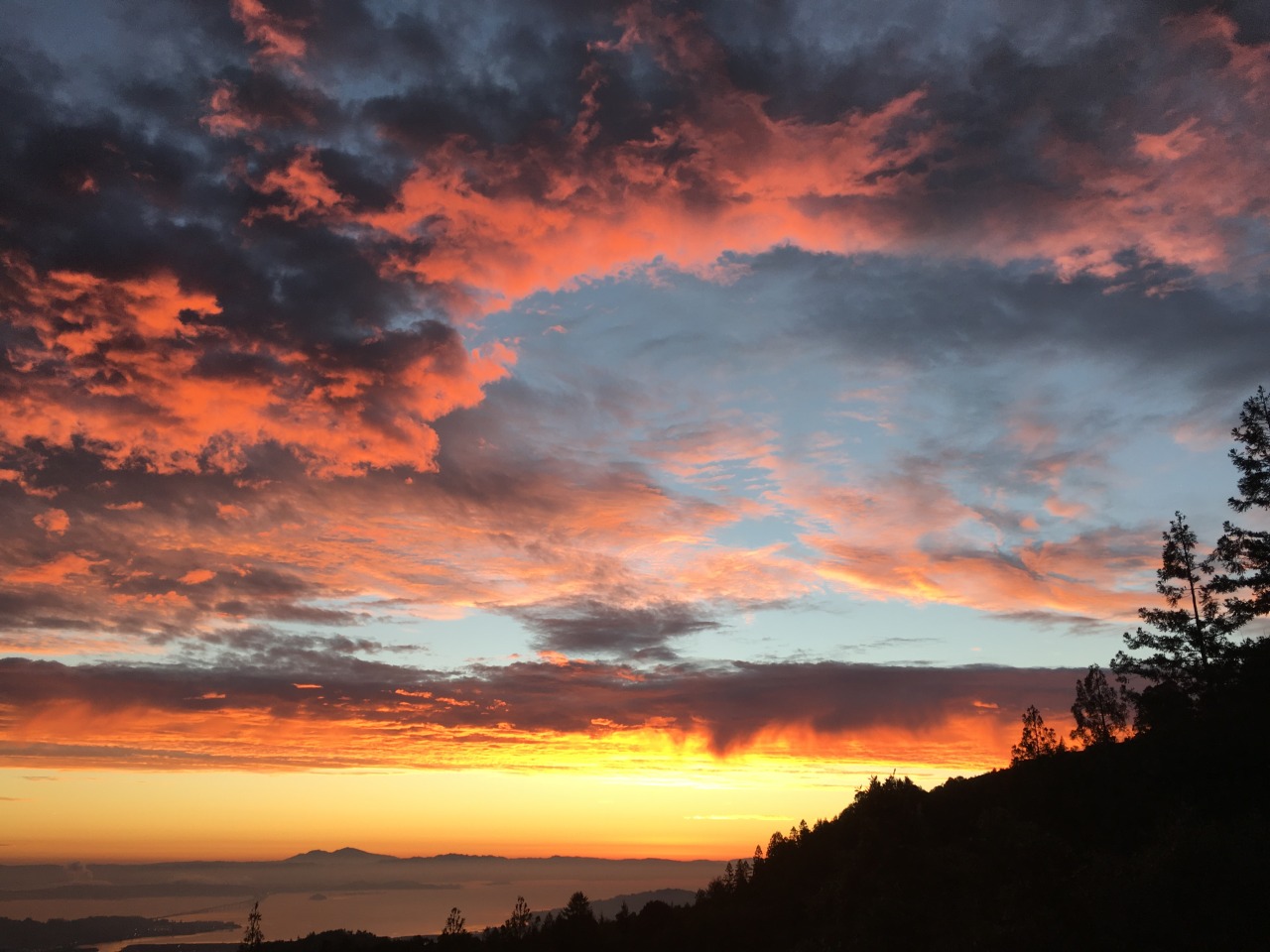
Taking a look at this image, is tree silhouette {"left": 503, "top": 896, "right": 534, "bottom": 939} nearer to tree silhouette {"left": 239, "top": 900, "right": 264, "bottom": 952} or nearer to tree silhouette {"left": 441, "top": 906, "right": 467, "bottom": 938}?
tree silhouette {"left": 441, "top": 906, "right": 467, "bottom": 938}

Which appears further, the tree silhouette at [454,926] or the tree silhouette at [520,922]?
the tree silhouette at [454,926]

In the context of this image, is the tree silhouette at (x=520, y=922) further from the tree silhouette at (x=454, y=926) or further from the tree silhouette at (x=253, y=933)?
the tree silhouette at (x=253, y=933)

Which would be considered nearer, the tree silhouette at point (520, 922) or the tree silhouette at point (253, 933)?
the tree silhouette at point (520, 922)

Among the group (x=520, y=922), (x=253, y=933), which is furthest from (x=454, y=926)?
(x=253, y=933)

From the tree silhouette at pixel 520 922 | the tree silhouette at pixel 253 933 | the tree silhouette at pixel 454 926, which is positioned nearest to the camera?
the tree silhouette at pixel 520 922

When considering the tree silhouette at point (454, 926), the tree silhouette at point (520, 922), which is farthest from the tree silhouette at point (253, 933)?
the tree silhouette at point (520, 922)

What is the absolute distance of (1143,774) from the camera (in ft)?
164

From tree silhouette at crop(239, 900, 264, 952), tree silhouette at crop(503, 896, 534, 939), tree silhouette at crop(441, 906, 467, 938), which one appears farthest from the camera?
tree silhouette at crop(239, 900, 264, 952)

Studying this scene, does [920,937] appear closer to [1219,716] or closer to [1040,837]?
[1040,837]

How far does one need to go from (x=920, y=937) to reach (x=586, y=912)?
116 feet

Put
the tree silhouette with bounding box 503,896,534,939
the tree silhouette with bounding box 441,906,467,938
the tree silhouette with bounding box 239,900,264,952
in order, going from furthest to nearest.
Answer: the tree silhouette with bounding box 239,900,264,952 < the tree silhouette with bounding box 441,906,467,938 < the tree silhouette with bounding box 503,896,534,939

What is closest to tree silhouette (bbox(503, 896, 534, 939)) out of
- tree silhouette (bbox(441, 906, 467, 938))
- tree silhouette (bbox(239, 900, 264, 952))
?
tree silhouette (bbox(441, 906, 467, 938))

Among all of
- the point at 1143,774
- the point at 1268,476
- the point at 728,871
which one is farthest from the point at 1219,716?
the point at 728,871

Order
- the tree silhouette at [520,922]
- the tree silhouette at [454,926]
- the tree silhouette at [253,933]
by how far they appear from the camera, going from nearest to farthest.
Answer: the tree silhouette at [520,922]
the tree silhouette at [454,926]
the tree silhouette at [253,933]
